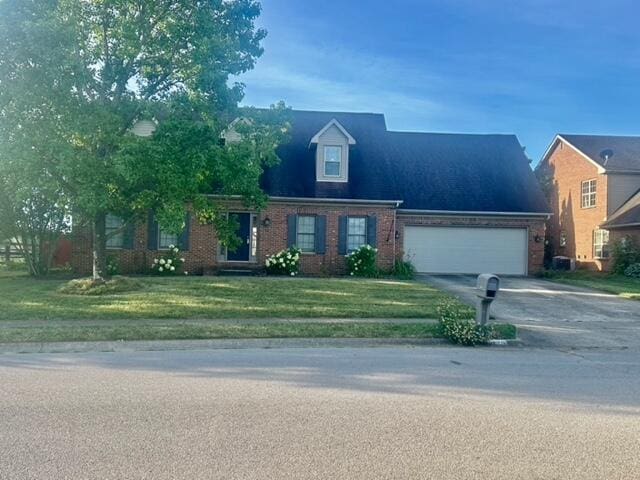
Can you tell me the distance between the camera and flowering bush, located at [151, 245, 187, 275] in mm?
19547

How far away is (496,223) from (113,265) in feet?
50.2

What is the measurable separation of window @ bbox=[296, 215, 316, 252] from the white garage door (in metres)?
4.09

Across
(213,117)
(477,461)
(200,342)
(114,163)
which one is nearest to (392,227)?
(213,117)

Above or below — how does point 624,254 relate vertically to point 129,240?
below

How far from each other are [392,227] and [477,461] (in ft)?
56.2

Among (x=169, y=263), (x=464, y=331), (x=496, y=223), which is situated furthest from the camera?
(x=496, y=223)

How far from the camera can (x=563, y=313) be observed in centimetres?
1295

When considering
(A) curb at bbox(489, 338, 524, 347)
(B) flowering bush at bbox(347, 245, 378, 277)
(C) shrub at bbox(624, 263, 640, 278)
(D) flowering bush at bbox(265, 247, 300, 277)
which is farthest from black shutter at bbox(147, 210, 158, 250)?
(C) shrub at bbox(624, 263, 640, 278)

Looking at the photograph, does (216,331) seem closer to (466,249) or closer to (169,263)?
(169,263)

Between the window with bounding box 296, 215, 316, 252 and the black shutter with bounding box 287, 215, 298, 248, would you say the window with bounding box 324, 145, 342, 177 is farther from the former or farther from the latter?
the black shutter with bounding box 287, 215, 298, 248

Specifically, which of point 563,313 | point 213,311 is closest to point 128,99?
point 213,311

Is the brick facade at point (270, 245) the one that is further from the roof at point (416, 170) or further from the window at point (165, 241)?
the roof at point (416, 170)

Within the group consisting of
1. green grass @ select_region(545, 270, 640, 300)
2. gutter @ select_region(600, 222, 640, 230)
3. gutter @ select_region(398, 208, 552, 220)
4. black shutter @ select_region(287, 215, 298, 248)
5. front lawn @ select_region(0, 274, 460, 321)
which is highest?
gutter @ select_region(398, 208, 552, 220)

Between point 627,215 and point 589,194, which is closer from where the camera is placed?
point 627,215
